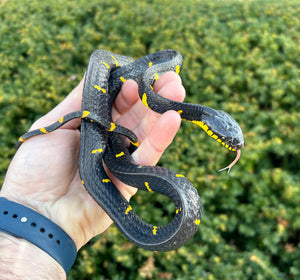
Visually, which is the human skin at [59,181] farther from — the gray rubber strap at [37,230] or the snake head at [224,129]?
the snake head at [224,129]

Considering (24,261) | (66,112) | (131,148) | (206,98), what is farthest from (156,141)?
(206,98)

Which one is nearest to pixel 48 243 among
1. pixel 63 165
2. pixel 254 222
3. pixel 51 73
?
pixel 63 165

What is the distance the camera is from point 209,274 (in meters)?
3.04

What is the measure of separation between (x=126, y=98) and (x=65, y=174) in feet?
3.87

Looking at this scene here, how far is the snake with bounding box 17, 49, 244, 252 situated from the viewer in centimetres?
244

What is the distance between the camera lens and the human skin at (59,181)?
2377 millimetres

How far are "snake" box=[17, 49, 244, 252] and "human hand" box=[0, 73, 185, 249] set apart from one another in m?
0.17

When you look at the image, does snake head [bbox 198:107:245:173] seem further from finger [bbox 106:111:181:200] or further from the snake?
finger [bbox 106:111:181:200]

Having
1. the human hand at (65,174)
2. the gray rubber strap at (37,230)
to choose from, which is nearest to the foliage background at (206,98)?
the human hand at (65,174)

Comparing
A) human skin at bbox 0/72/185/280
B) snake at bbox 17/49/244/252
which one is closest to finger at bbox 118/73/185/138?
human skin at bbox 0/72/185/280

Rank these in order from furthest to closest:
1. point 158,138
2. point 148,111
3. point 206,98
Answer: point 206,98
point 148,111
point 158,138

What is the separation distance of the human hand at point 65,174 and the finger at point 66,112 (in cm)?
1

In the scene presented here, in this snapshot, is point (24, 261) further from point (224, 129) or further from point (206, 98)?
point (206, 98)

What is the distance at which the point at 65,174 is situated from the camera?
9.57ft
